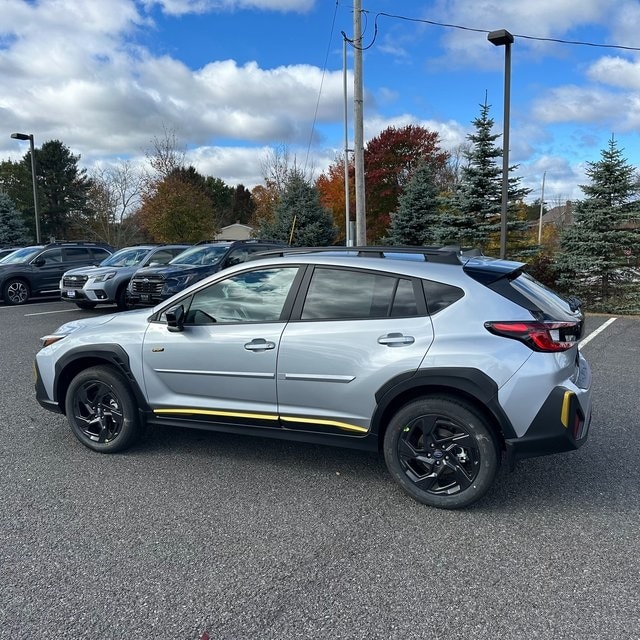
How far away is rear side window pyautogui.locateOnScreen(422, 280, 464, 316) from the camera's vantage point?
11.0 ft

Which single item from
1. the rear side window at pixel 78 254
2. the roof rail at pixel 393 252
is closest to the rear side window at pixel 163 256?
the rear side window at pixel 78 254

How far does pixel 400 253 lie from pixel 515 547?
2027mm

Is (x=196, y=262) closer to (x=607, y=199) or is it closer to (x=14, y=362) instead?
(x=14, y=362)

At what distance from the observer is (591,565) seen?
9.23ft

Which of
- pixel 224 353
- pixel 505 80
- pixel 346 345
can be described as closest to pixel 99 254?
pixel 505 80

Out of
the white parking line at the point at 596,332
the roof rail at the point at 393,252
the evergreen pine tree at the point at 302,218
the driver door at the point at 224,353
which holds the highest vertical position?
A: the evergreen pine tree at the point at 302,218

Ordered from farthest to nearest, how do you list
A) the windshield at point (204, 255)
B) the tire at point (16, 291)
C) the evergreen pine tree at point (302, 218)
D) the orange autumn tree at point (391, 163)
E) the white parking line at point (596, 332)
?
the orange autumn tree at point (391, 163), the evergreen pine tree at point (302, 218), the tire at point (16, 291), the windshield at point (204, 255), the white parking line at point (596, 332)

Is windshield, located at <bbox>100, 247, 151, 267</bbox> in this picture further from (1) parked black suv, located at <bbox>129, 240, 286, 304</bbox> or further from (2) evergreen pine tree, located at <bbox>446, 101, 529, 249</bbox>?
(2) evergreen pine tree, located at <bbox>446, 101, 529, 249</bbox>

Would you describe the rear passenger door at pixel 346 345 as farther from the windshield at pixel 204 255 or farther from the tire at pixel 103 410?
the windshield at pixel 204 255

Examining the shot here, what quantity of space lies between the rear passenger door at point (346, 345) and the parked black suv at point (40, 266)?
13774 mm

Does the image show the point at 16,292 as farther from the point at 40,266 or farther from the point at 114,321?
the point at 114,321

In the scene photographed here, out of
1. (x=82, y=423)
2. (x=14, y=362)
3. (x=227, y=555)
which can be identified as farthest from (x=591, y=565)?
(x=14, y=362)

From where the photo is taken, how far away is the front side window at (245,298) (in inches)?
151

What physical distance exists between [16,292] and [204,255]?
6.45 m
